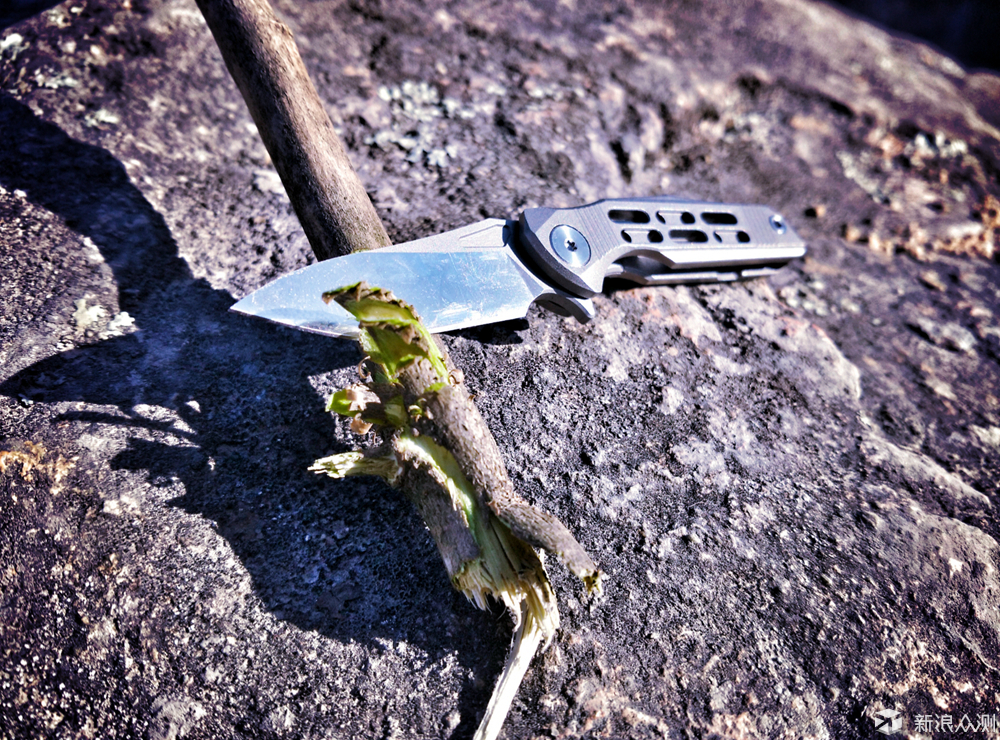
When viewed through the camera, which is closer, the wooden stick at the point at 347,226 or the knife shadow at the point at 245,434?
the wooden stick at the point at 347,226

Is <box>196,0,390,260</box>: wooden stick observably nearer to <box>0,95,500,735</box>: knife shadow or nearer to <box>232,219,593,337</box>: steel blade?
<box>232,219,593,337</box>: steel blade

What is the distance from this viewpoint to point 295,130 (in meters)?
1.82

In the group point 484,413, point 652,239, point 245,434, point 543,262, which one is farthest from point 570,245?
point 245,434

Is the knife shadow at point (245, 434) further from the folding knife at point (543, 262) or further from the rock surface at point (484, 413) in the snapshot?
the folding knife at point (543, 262)

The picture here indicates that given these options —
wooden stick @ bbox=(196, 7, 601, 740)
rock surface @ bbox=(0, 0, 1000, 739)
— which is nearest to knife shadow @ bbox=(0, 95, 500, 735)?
rock surface @ bbox=(0, 0, 1000, 739)

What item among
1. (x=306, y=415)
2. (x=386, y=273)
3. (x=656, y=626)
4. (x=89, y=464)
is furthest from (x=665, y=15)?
(x=89, y=464)

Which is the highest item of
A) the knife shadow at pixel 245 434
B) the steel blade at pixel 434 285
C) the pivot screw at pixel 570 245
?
the pivot screw at pixel 570 245

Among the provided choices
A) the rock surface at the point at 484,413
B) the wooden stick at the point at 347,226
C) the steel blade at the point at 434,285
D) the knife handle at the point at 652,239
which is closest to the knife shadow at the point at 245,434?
the rock surface at the point at 484,413

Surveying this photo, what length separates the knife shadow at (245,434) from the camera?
1487 mm

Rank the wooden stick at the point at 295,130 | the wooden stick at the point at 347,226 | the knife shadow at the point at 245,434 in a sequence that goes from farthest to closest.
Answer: the wooden stick at the point at 295,130
the knife shadow at the point at 245,434
the wooden stick at the point at 347,226

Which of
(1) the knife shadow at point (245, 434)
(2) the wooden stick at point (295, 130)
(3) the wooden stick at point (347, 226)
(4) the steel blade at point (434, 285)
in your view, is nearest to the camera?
(3) the wooden stick at point (347, 226)

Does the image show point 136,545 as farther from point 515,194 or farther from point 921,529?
point 921,529

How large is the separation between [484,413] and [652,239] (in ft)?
2.61

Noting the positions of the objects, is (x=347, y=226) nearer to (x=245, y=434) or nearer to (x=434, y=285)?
(x=434, y=285)
